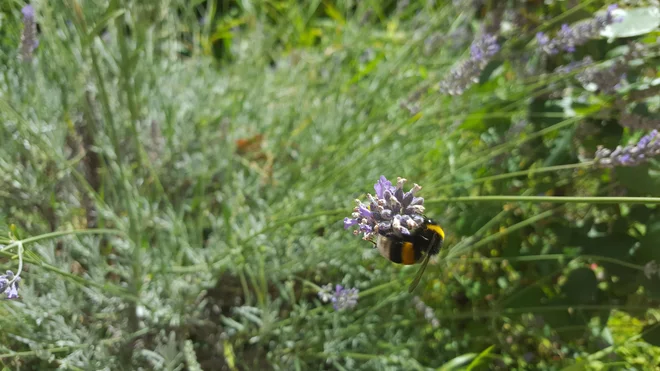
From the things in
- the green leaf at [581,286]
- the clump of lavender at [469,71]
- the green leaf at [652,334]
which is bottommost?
the green leaf at [652,334]

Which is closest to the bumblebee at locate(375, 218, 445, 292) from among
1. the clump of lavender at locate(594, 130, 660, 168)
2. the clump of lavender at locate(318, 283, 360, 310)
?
the clump of lavender at locate(318, 283, 360, 310)

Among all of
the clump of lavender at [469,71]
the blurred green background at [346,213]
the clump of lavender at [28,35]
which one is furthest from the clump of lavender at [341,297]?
the clump of lavender at [28,35]

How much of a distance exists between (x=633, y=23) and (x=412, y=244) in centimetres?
66

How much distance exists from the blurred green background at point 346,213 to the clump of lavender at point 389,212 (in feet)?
1.07

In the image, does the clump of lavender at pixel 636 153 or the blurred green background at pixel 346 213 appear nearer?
the clump of lavender at pixel 636 153

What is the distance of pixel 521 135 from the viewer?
1165 millimetres

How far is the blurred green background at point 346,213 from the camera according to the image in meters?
0.95

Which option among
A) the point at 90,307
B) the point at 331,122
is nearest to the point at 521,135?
the point at 331,122

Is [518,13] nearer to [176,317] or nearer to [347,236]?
[347,236]

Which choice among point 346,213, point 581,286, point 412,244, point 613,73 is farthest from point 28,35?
point 581,286

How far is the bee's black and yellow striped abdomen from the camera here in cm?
58

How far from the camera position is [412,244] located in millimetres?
582

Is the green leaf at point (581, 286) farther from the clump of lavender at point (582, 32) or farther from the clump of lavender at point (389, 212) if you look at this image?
the clump of lavender at point (389, 212)

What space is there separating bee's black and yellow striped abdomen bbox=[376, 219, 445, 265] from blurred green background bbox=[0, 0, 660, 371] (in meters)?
0.26
